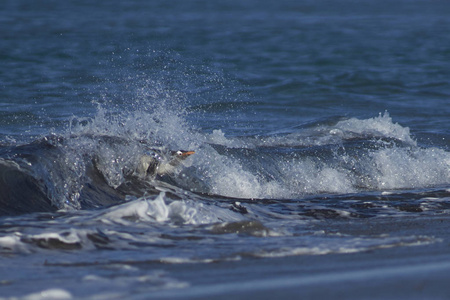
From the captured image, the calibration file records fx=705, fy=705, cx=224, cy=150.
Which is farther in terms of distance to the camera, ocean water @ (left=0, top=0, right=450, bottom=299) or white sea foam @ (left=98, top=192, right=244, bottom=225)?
white sea foam @ (left=98, top=192, right=244, bottom=225)

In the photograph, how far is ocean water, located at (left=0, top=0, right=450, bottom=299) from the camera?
2.92 meters

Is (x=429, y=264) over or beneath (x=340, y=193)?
over

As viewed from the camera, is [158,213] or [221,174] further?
[221,174]

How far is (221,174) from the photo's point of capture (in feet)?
19.8

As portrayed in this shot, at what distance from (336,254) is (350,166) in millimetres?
3746

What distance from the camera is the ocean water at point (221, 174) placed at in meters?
2.92

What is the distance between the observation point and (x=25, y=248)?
3424 millimetres

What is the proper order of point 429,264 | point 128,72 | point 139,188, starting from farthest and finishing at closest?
point 128,72 → point 139,188 → point 429,264

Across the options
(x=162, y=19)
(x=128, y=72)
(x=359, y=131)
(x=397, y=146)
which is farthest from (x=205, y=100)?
(x=162, y=19)

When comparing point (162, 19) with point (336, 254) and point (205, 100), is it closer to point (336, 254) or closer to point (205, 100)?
point (205, 100)

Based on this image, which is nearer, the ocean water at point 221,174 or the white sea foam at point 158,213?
the ocean water at point 221,174

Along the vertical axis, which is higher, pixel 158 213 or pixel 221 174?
pixel 158 213

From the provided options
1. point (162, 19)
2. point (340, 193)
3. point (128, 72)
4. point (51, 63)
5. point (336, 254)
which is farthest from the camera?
point (162, 19)

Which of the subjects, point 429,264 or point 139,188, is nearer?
point 429,264
